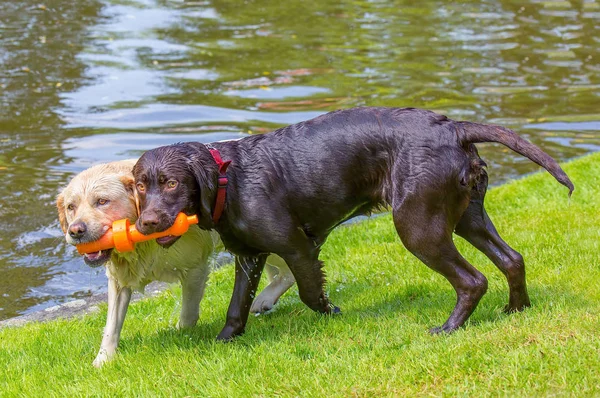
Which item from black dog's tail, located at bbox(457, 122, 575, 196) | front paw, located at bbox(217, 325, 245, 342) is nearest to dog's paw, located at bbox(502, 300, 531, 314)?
black dog's tail, located at bbox(457, 122, 575, 196)

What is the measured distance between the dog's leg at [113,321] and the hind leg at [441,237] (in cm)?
208

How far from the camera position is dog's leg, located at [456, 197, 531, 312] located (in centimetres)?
572

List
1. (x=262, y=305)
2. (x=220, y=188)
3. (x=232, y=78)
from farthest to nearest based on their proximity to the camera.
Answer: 1. (x=232, y=78)
2. (x=262, y=305)
3. (x=220, y=188)

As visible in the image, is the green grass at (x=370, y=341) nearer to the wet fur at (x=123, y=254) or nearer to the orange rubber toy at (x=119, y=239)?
the wet fur at (x=123, y=254)

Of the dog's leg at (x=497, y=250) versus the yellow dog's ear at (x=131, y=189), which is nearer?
the dog's leg at (x=497, y=250)

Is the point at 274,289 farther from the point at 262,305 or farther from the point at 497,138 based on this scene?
the point at 497,138

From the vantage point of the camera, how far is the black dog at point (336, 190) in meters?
5.39

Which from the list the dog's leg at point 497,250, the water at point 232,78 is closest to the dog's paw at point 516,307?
the dog's leg at point 497,250

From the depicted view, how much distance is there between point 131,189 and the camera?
19.5ft

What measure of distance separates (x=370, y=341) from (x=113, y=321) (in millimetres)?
1861

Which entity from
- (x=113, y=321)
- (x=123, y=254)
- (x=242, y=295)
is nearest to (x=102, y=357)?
(x=113, y=321)

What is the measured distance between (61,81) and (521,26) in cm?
1077

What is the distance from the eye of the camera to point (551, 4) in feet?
73.5

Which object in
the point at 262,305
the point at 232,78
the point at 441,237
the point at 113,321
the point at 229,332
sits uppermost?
the point at 441,237
